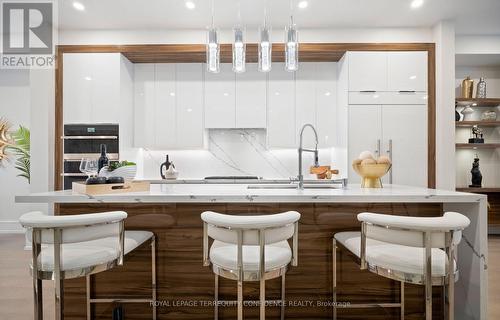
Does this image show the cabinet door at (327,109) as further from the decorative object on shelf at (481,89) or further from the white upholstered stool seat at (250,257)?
the white upholstered stool seat at (250,257)

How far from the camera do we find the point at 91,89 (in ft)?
12.4

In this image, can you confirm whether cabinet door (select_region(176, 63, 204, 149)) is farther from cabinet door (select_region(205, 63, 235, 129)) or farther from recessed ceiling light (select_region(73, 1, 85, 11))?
recessed ceiling light (select_region(73, 1, 85, 11))

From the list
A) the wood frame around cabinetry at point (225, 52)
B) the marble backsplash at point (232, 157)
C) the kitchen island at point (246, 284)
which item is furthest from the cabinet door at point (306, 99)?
the kitchen island at point (246, 284)

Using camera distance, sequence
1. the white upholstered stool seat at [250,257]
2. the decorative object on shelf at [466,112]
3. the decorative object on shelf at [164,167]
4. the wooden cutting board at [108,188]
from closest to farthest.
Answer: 1. the white upholstered stool seat at [250,257]
2. the wooden cutting board at [108,188]
3. the decorative object on shelf at [164,167]
4. the decorative object on shelf at [466,112]

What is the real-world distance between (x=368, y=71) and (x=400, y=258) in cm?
304

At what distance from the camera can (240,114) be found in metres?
4.16

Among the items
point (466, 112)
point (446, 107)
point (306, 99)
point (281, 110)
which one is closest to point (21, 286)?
point (281, 110)

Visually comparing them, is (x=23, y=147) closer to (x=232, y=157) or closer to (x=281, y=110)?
(x=232, y=157)

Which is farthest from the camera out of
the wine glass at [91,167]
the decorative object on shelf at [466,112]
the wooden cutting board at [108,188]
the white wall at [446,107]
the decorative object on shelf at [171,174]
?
the decorative object on shelf at [466,112]

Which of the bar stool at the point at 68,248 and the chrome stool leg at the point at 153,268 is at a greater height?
the bar stool at the point at 68,248

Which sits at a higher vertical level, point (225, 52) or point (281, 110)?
point (225, 52)

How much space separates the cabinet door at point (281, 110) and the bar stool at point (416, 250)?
282 cm

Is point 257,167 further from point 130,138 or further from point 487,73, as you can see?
point 487,73

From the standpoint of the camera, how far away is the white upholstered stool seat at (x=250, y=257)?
1.33 m
